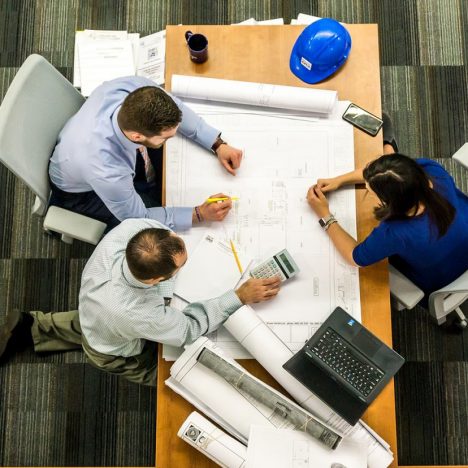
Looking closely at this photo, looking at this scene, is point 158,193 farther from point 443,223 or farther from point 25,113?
point 443,223

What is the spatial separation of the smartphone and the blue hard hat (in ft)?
0.49

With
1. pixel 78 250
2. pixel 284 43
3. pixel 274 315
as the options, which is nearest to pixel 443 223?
pixel 274 315

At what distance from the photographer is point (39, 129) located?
1501mm

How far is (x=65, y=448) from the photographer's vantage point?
206 cm

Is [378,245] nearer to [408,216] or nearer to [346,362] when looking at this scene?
[408,216]

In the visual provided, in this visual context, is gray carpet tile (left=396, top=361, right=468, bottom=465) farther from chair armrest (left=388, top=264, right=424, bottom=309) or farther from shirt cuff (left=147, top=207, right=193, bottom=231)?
shirt cuff (left=147, top=207, right=193, bottom=231)

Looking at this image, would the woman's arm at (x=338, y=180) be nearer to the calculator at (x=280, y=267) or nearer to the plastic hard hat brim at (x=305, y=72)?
the calculator at (x=280, y=267)

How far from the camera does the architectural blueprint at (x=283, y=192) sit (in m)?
1.40

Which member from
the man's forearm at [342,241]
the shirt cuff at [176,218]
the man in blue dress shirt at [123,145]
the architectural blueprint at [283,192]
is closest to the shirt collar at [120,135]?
the man in blue dress shirt at [123,145]

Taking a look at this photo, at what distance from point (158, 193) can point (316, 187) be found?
2.11ft

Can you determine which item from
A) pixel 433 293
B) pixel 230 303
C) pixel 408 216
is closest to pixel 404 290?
pixel 433 293

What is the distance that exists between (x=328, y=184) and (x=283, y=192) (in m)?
0.13

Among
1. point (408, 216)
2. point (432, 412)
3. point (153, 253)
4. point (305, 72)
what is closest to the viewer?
point (153, 253)

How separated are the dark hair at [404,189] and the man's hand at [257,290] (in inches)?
14.1
